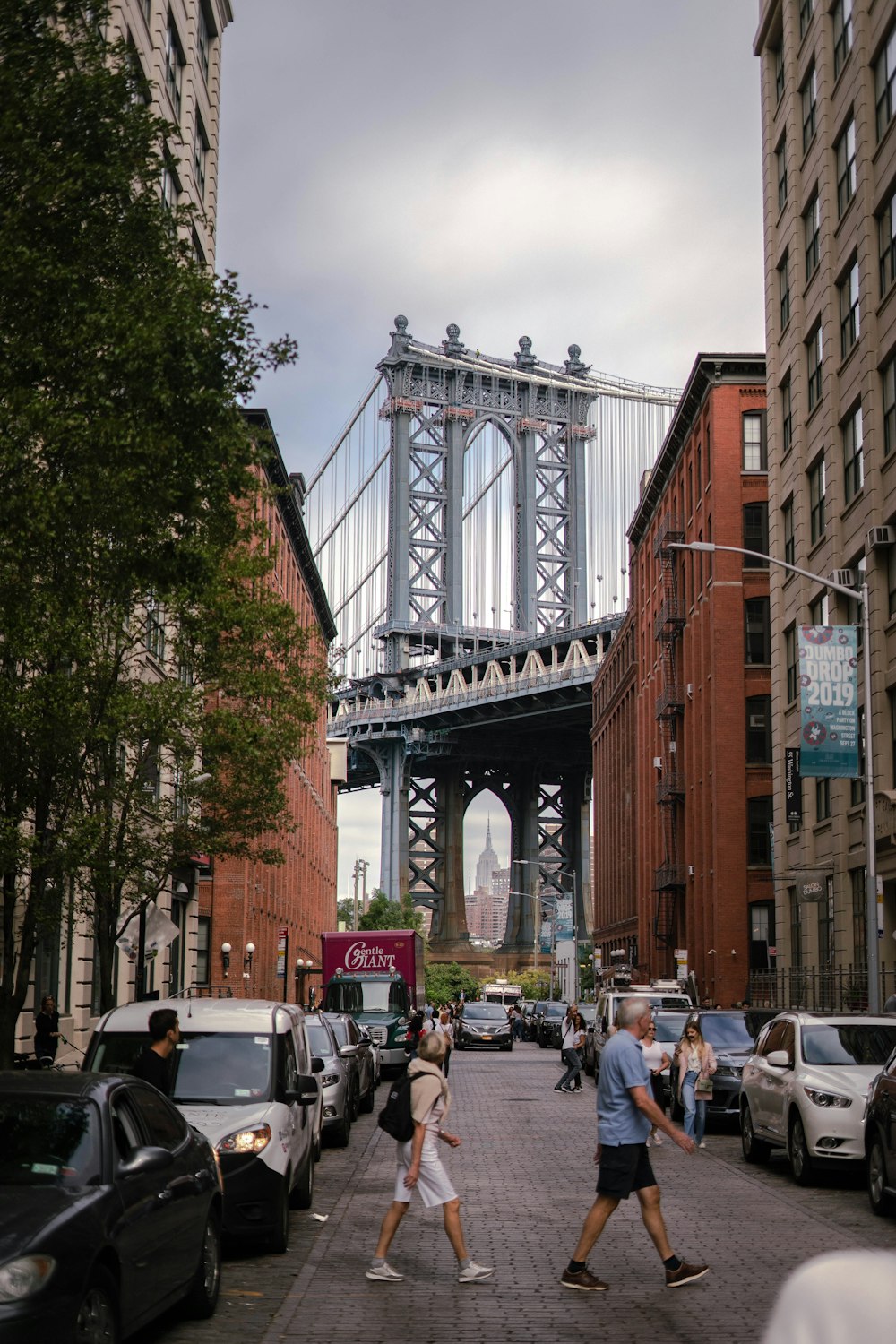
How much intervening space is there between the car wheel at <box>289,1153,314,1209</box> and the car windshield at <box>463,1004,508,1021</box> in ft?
157

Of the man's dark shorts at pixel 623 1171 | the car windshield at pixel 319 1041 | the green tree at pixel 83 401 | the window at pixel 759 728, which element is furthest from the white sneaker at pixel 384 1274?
the window at pixel 759 728

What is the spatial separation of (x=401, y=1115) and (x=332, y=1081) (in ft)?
33.8

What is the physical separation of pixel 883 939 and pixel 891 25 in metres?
18.1

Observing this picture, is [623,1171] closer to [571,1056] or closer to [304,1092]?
[304,1092]

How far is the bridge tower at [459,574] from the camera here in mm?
139125

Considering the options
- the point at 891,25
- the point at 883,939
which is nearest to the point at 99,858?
the point at 883,939

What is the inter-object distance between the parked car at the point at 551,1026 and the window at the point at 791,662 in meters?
25.9

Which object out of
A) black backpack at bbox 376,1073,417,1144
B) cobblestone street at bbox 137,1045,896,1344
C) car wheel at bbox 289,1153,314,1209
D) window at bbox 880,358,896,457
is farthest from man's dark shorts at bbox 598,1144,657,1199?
window at bbox 880,358,896,457

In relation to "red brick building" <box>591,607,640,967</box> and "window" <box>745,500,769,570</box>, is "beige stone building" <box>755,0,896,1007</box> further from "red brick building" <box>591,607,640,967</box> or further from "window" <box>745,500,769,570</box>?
"red brick building" <box>591,607,640,967</box>

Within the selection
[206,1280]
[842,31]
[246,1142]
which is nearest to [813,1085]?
[246,1142]

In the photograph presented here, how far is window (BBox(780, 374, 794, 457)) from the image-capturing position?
43406 mm

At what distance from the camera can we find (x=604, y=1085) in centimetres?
1077

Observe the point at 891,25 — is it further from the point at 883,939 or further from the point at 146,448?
the point at 146,448

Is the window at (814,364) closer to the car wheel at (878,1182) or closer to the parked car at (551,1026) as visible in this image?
the car wheel at (878,1182)
